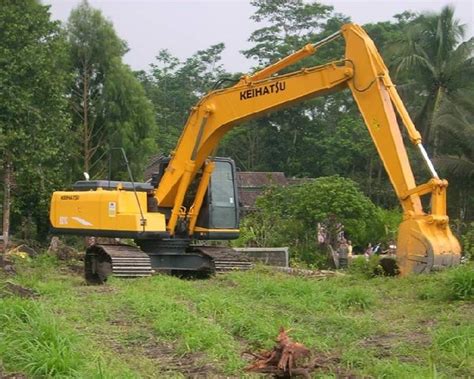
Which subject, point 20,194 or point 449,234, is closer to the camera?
point 449,234

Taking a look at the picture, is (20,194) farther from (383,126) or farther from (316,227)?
(383,126)

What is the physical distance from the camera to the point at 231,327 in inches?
262

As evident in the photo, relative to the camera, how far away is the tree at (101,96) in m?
28.2

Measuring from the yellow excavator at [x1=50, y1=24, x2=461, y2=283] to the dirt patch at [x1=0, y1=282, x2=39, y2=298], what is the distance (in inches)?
121

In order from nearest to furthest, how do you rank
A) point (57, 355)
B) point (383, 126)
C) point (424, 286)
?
1. point (57, 355)
2. point (424, 286)
3. point (383, 126)

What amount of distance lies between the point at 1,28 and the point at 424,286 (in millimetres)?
14739

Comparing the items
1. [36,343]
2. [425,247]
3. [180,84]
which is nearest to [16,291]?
[36,343]

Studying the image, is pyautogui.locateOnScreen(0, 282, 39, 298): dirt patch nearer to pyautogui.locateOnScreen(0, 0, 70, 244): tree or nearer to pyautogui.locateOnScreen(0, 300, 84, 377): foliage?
pyautogui.locateOnScreen(0, 300, 84, 377): foliage

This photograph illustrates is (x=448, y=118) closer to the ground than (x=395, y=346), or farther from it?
farther from it

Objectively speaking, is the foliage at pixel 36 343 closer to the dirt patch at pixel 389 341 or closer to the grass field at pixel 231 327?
the grass field at pixel 231 327

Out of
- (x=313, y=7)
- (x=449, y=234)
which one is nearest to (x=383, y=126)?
(x=449, y=234)

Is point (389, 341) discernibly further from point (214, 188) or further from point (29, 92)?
point (29, 92)

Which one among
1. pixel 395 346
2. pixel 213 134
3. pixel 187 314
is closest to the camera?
pixel 395 346

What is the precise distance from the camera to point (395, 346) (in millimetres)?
5836
